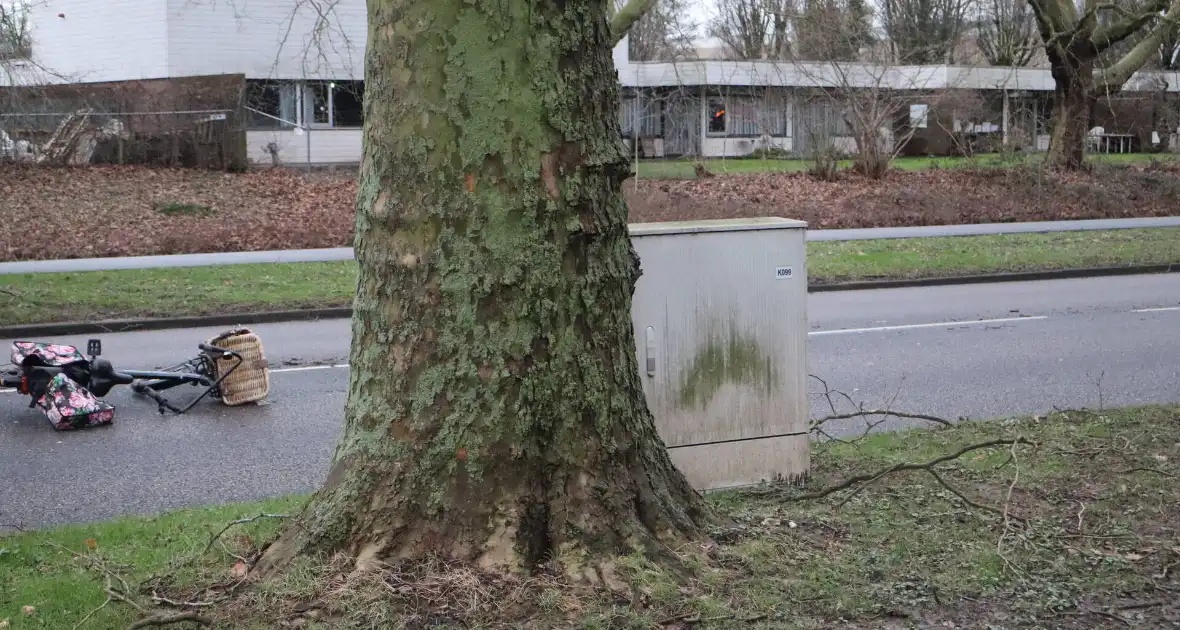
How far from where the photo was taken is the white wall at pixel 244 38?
3391 centimetres

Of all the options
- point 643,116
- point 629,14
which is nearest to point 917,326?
point 629,14

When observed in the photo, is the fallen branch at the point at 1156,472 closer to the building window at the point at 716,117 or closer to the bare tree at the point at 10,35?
the bare tree at the point at 10,35

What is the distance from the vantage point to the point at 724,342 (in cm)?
547

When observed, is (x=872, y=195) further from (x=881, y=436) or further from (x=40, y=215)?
(x=881, y=436)

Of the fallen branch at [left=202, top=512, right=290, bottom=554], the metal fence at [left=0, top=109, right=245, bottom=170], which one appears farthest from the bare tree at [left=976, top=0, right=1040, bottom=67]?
the fallen branch at [left=202, top=512, right=290, bottom=554]

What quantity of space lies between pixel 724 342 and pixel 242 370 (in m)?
4.84

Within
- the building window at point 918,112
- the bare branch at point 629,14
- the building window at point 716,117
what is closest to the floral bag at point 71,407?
the bare branch at point 629,14

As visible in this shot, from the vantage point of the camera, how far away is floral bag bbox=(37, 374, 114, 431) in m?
8.27

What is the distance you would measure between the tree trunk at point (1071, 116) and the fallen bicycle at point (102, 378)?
78.8 ft

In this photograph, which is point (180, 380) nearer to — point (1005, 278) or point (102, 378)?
point (102, 378)

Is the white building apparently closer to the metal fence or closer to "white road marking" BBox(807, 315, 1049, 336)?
the metal fence

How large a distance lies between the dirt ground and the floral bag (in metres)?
10.5

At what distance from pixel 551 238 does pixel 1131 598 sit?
235 centimetres

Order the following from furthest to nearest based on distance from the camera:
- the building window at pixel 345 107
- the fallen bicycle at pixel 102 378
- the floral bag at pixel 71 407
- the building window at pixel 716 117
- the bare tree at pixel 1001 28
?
the bare tree at pixel 1001 28 → the building window at pixel 716 117 → the building window at pixel 345 107 → the fallen bicycle at pixel 102 378 → the floral bag at pixel 71 407
